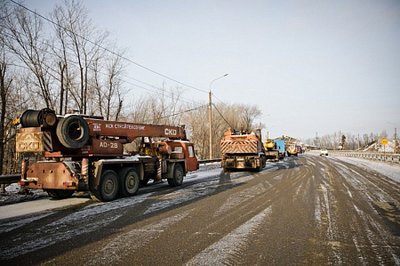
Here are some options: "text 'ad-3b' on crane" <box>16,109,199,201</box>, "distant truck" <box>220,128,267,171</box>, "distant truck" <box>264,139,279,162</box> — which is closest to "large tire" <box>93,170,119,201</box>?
"text 'ad-3b' on crane" <box>16,109,199,201</box>

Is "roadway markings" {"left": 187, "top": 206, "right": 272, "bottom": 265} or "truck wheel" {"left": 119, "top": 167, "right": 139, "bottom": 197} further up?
"truck wheel" {"left": 119, "top": 167, "right": 139, "bottom": 197}

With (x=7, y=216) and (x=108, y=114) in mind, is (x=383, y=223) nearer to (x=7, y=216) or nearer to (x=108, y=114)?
(x=7, y=216)

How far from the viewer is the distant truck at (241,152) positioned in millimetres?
19078

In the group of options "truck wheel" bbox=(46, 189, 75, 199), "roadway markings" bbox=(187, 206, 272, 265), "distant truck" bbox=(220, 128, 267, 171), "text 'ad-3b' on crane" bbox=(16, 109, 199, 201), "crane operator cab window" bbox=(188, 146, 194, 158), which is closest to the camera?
"roadway markings" bbox=(187, 206, 272, 265)

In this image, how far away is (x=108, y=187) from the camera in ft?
29.2

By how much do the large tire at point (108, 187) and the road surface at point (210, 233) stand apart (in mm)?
472

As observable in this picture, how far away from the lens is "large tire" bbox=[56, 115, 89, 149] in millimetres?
8195

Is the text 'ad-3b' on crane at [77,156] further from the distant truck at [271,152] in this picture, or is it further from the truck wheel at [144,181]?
the distant truck at [271,152]

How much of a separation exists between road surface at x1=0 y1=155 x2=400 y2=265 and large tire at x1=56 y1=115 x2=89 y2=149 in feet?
6.20

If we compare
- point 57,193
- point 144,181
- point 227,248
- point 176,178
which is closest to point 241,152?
point 176,178

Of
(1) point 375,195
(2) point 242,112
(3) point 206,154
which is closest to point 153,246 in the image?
(1) point 375,195

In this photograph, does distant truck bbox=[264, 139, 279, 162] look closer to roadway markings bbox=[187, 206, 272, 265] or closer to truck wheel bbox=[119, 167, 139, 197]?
truck wheel bbox=[119, 167, 139, 197]

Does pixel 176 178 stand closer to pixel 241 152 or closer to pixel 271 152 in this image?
pixel 241 152

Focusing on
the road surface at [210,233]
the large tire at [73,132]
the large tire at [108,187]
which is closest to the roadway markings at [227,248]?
the road surface at [210,233]
